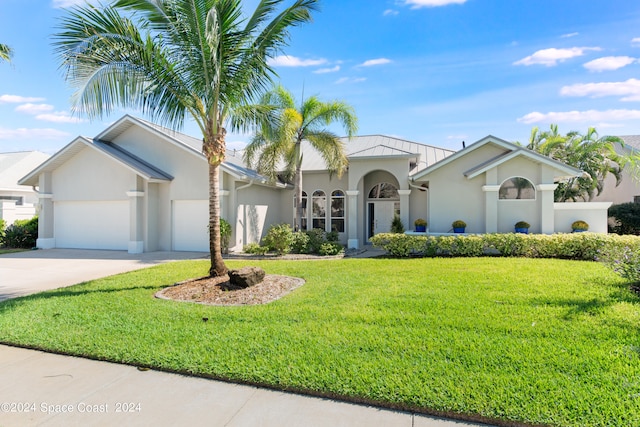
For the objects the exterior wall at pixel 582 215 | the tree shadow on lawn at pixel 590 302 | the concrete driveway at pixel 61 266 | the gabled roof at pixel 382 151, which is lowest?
the concrete driveway at pixel 61 266

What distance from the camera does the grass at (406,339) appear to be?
376 centimetres

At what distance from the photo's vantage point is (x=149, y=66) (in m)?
8.48

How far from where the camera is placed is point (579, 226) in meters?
14.3

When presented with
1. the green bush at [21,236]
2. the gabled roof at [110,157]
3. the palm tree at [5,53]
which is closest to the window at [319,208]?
the gabled roof at [110,157]

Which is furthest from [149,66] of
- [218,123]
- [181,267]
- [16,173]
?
[16,173]

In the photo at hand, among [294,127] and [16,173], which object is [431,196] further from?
[16,173]

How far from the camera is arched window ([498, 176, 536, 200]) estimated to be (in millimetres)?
14719

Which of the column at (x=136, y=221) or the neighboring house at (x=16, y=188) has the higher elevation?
the neighboring house at (x=16, y=188)

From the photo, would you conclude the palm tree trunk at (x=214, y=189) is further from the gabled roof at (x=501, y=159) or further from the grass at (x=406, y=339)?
the gabled roof at (x=501, y=159)

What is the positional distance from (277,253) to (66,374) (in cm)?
1084

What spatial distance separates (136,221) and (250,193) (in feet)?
17.2

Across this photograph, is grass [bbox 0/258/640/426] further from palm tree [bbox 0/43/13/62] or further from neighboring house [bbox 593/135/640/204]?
neighboring house [bbox 593/135/640/204]

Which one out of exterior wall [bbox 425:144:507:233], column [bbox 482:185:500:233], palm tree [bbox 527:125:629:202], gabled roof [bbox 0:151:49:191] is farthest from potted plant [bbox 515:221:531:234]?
gabled roof [bbox 0:151:49:191]

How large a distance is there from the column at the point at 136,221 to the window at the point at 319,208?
28.2ft
